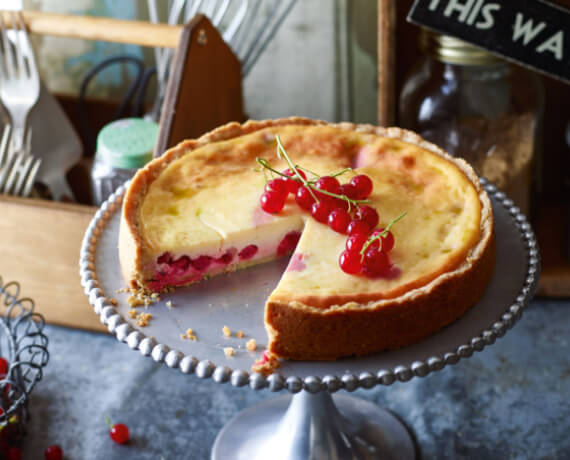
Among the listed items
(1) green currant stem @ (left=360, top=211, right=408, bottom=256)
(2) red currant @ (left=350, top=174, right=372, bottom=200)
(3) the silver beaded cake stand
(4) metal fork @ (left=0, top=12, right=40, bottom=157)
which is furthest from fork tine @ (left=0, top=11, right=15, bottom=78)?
(1) green currant stem @ (left=360, top=211, right=408, bottom=256)

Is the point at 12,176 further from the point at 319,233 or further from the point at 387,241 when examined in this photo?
the point at 387,241

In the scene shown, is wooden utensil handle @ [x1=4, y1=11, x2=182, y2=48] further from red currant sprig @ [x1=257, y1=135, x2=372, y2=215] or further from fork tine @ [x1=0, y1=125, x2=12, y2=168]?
red currant sprig @ [x1=257, y1=135, x2=372, y2=215]

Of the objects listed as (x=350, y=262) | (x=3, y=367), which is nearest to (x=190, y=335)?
(x=350, y=262)

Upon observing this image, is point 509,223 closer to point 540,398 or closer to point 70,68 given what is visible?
point 540,398

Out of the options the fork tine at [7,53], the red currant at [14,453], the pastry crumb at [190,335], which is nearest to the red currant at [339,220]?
the pastry crumb at [190,335]

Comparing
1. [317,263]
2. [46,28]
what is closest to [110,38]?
[46,28]

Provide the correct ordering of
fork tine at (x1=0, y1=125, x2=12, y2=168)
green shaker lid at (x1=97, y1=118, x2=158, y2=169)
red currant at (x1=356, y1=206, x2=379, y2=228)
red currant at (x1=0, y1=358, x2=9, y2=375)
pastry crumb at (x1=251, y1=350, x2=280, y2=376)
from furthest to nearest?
fork tine at (x1=0, y1=125, x2=12, y2=168)
green shaker lid at (x1=97, y1=118, x2=158, y2=169)
red currant at (x1=0, y1=358, x2=9, y2=375)
red currant at (x1=356, y1=206, x2=379, y2=228)
pastry crumb at (x1=251, y1=350, x2=280, y2=376)
